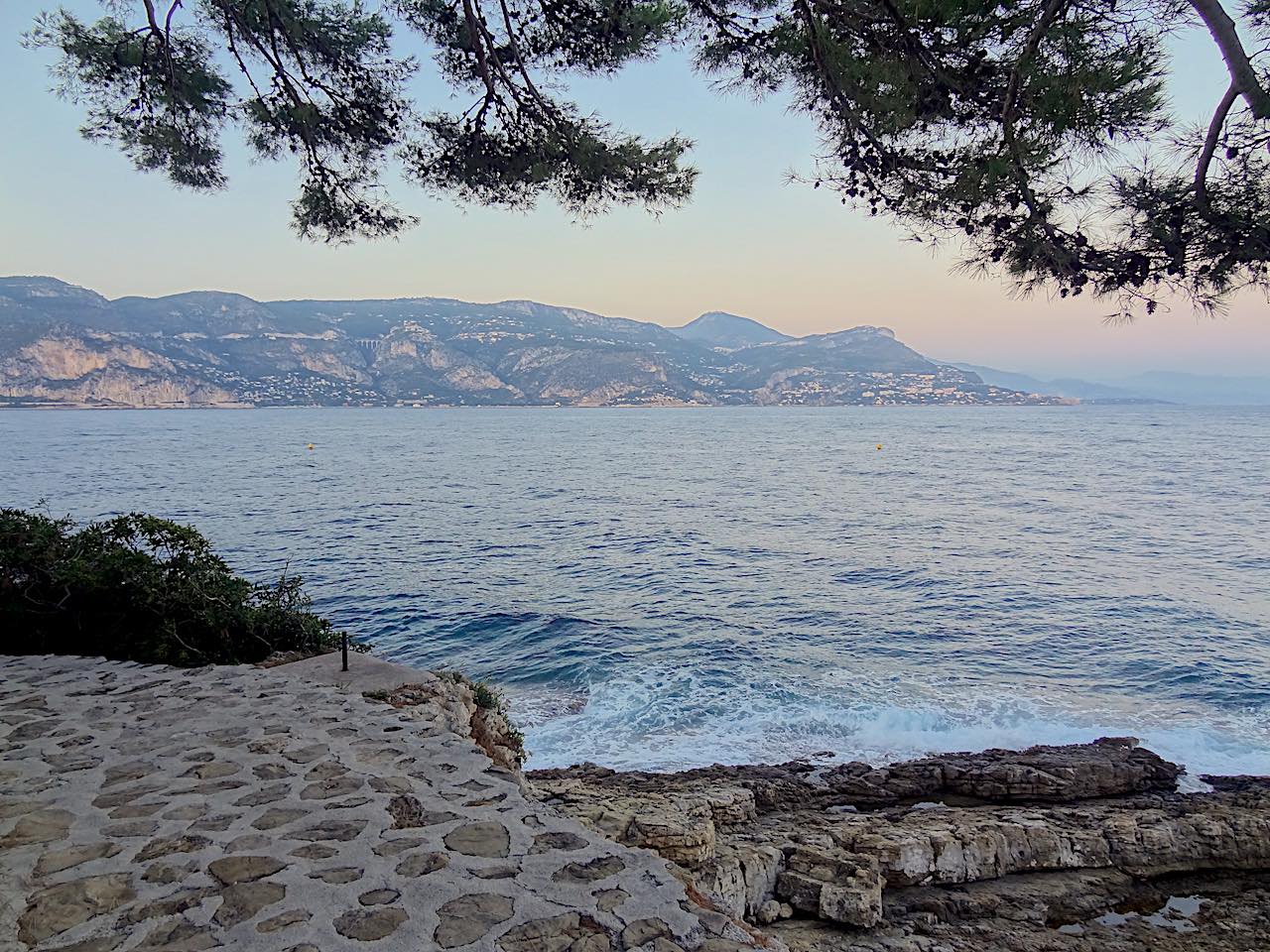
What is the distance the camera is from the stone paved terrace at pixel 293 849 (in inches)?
120

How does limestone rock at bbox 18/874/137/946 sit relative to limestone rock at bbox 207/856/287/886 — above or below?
above

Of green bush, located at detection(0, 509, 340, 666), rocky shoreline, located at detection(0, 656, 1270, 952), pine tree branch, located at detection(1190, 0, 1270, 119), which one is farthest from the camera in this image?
green bush, located at detection(0, 509, 340, 666)

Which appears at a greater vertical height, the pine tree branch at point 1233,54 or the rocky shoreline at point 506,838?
the pine tree branch at point 1233,54

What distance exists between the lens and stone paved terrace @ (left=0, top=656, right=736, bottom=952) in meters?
3.05

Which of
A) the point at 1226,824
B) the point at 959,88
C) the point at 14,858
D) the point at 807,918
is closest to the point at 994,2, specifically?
the point at 959,88

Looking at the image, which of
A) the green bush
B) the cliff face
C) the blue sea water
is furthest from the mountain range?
the green bush

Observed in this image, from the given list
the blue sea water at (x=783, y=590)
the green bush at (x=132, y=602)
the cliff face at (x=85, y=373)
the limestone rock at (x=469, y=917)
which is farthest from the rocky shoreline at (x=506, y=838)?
the cliff face at (x=85, y=373)

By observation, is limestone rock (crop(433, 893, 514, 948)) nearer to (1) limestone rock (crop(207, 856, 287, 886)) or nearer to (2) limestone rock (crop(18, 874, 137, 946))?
(1) limestone rock (crop(207, 856, 287, 886))

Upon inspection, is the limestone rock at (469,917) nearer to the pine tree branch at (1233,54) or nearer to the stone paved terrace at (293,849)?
the stone paved terrace at (293,849)

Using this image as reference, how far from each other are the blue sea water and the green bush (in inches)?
210

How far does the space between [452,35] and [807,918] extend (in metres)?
9.44

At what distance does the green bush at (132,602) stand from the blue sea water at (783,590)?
5341 millimetres

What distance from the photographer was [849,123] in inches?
242

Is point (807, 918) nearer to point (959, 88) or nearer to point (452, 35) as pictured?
point (959, 88)
